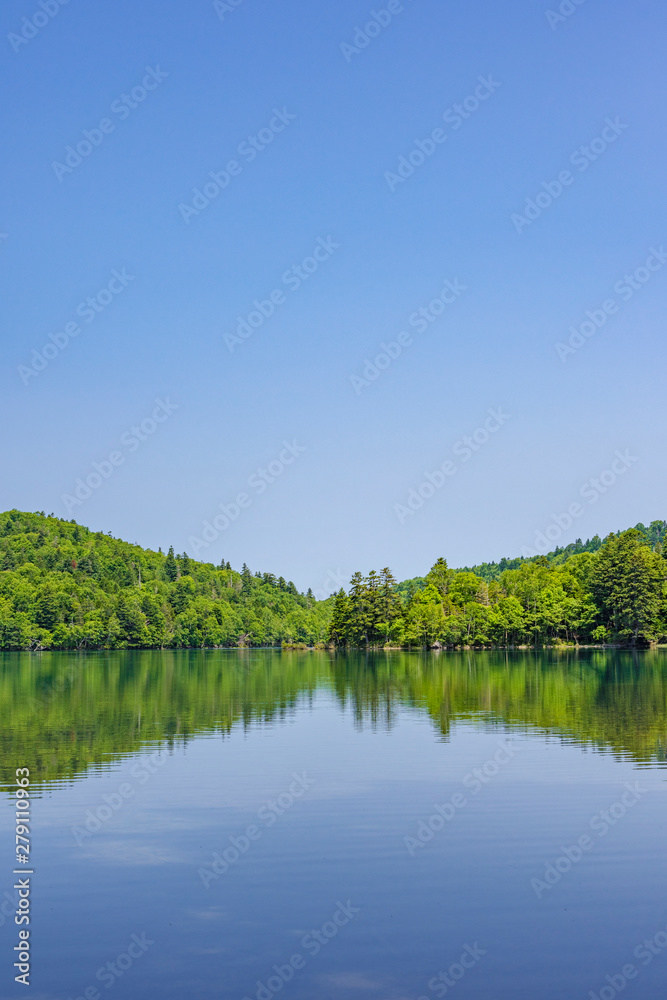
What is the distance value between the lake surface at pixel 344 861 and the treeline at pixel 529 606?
3856 inches

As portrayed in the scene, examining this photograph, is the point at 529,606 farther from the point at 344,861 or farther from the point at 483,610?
the point at 344,861

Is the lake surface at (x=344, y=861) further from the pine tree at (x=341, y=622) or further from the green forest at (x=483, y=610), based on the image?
the pine tree at (x=341, y=622)

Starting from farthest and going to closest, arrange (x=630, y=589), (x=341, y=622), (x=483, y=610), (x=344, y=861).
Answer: (x=341, y=622) → (x=483, y=610) → (x=630, y=589) → (x=344, y=861)

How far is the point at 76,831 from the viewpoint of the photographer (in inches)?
785

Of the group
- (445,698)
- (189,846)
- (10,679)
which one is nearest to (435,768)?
(189,846)

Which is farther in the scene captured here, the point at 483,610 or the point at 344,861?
the point at 483,610

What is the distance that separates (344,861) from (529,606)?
5505 inches

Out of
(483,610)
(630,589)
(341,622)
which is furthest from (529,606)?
(341,622)

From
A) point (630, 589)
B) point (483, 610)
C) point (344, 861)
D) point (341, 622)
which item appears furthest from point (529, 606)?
point (344, 861)

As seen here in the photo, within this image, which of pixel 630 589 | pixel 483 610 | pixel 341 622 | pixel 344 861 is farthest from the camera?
pixel 341 622

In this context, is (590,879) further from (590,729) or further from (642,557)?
(642,557)

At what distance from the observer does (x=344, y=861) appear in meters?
17.5

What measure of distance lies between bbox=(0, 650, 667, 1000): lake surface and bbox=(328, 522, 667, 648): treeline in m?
98.0

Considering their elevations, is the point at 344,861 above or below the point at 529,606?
below
